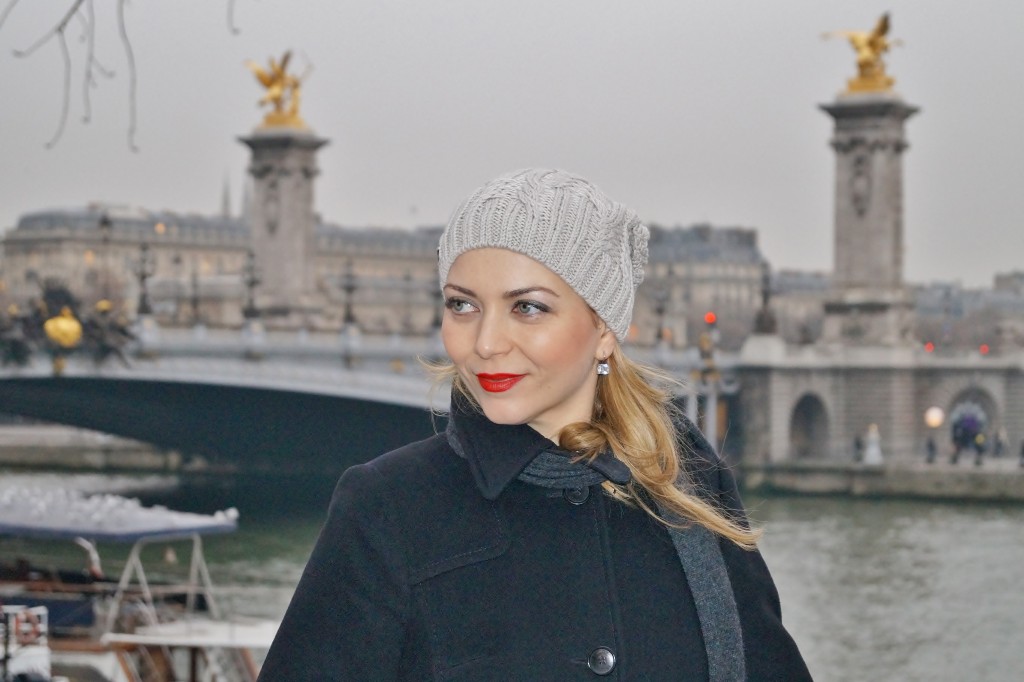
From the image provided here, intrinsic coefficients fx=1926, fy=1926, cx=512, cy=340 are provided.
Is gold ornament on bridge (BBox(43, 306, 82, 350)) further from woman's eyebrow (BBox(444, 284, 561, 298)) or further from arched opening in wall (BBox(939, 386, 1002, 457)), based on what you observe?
woman's eyebrow (BBox(444, 284, 561, 298))

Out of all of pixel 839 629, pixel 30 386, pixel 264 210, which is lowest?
pixel 839 629

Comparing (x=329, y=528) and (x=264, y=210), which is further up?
(x=264, y=210)

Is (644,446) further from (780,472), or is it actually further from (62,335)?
(780,472)

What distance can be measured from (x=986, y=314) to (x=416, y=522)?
71.7 meters

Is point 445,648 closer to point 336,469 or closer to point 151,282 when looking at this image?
point 336,469

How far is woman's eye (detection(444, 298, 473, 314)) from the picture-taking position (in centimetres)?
188

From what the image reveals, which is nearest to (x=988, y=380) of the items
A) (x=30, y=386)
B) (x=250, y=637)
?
(x=30, y=386)

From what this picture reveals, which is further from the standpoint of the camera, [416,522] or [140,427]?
[140,427]

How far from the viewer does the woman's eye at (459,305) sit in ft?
6.15

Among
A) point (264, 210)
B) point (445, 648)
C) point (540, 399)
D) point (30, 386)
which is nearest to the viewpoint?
point (445, 648)

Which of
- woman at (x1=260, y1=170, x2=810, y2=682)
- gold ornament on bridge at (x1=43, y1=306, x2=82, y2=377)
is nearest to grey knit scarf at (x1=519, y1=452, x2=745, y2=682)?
woman at (x1=260, y1=170, x2=810, y2=682)

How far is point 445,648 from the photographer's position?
5.57ft

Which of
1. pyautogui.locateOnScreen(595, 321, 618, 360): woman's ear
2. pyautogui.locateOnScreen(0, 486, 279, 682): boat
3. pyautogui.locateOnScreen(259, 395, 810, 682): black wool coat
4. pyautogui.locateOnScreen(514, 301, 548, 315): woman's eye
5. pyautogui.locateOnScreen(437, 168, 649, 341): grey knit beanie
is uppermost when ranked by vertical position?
pyautogui.locateOnScreen(437, 168, 649, 341): grey knit beanie

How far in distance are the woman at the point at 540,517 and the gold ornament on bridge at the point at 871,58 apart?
3445 centimetres
